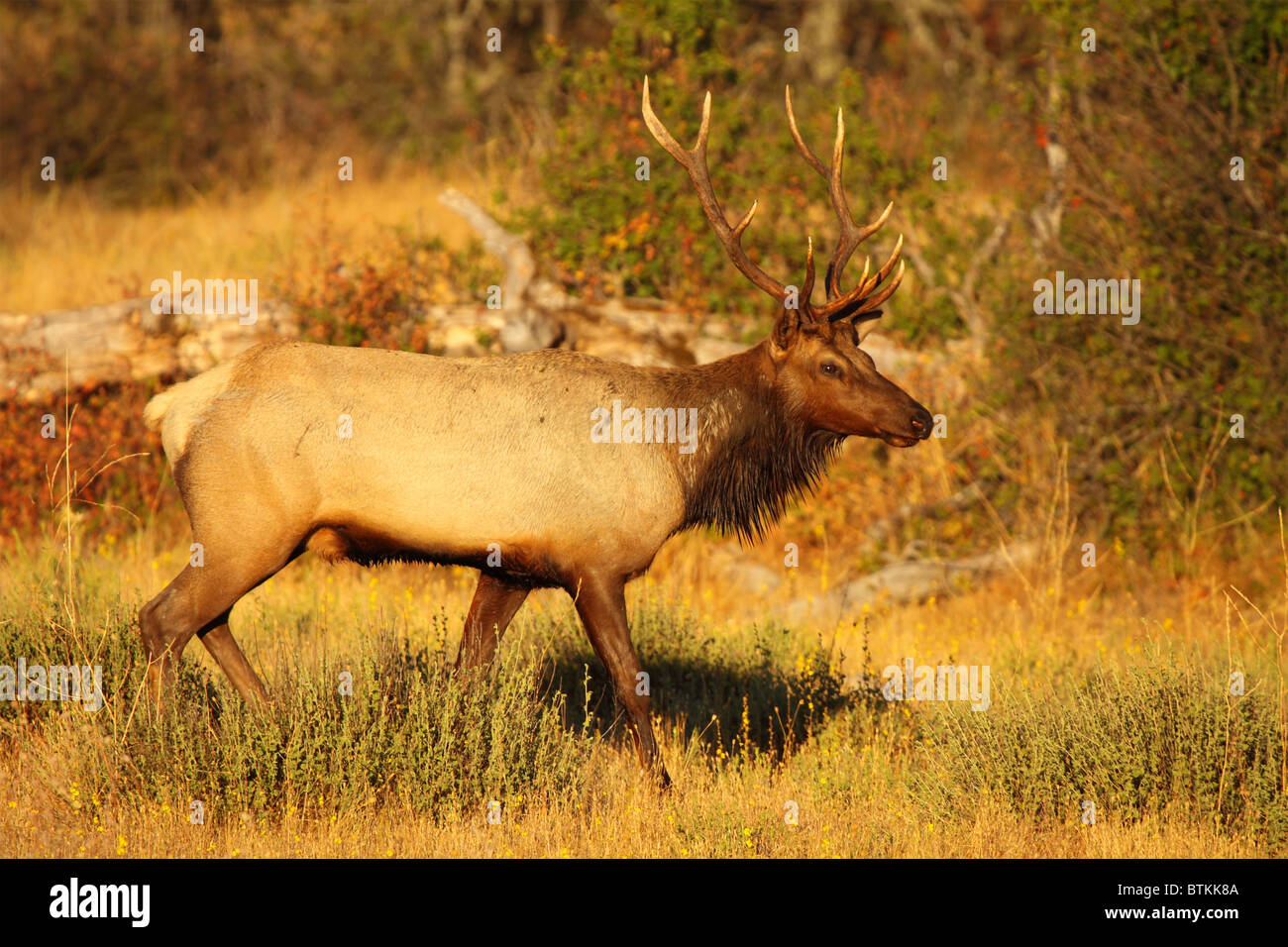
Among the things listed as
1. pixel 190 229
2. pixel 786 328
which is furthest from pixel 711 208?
pixel 190 229

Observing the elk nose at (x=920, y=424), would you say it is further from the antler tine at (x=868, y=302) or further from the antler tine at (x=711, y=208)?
the antler tine at (x=711, y=208)

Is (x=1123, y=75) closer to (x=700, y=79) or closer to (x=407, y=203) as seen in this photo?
(x=700, y=79)

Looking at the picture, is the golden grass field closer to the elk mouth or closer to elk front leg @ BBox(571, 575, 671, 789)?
elk front leg @ BBox(571, 575, 671, 789)

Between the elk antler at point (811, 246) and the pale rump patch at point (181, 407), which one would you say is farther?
the elk antler at point (811, 246)

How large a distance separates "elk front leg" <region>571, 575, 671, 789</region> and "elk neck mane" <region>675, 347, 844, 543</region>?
53 centimetres

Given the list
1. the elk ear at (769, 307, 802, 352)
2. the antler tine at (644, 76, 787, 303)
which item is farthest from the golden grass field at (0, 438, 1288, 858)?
the antler tine at (644, 76, 787, 303)

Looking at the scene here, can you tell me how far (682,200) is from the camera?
1137 cm

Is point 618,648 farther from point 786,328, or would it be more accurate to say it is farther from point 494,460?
point 786,328

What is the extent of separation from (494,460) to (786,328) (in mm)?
1526

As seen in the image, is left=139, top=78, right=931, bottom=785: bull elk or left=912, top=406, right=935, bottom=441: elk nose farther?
left=912, top=406, right=935, bottom=441: elk nose

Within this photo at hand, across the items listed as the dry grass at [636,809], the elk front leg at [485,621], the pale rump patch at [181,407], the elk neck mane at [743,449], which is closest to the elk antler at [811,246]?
the elk neck mane at [743,449]

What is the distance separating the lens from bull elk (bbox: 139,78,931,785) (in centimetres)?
566

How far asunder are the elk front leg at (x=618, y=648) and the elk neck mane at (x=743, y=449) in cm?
53

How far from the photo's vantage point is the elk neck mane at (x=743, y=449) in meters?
6.35
